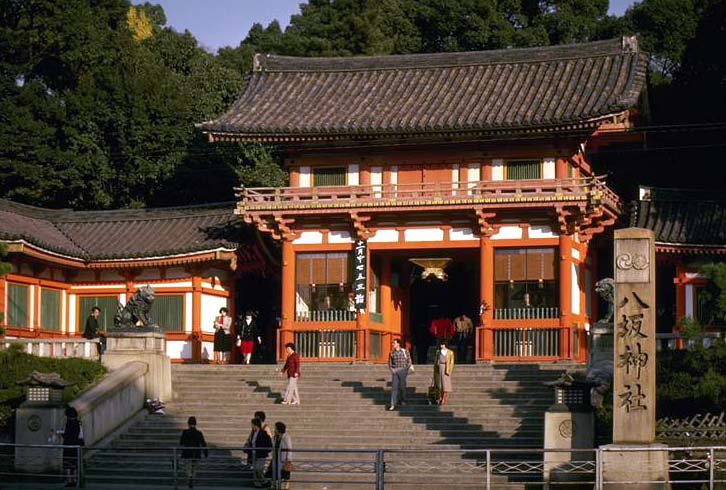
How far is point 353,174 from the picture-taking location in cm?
4691

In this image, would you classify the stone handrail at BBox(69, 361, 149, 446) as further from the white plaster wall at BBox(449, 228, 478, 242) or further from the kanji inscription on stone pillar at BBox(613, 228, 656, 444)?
the kanji inscription on stone pillar at BBox(613, 228, 656, 444)

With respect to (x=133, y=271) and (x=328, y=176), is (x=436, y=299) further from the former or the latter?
(x=133, y=271)

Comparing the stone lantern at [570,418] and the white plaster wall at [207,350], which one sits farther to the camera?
the white plaster wall at [207,350]

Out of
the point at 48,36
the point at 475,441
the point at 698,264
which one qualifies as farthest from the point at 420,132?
the point at 48,36

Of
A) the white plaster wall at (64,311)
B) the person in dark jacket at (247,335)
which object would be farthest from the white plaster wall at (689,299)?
the white plaster wall at (64,311)

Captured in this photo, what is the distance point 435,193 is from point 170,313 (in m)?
9.53

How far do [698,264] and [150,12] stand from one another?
4497 centimetres

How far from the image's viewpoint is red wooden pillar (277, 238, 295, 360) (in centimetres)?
4512

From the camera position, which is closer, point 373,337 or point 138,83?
point 373,337

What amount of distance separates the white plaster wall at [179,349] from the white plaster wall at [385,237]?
6.88 m

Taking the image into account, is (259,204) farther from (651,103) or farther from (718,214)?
(651,103)

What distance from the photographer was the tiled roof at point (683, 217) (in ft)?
146

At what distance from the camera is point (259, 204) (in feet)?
148

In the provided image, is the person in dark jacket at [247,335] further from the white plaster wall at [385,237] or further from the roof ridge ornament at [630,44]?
the roof ridge ornament at [630,44]
